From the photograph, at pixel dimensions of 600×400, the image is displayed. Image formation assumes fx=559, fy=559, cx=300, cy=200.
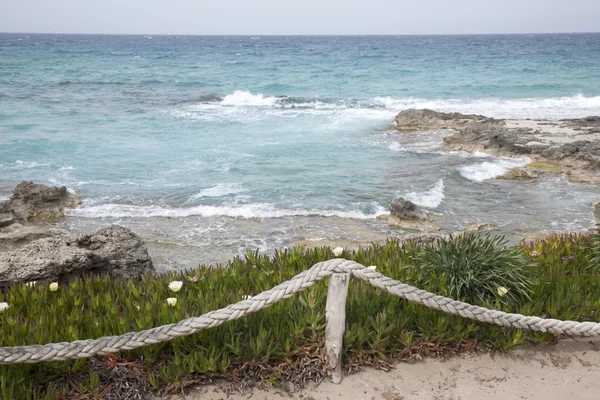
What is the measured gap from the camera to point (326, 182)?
57.0 ft

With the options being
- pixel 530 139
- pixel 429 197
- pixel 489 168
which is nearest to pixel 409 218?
pixel 429 197

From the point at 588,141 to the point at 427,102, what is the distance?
716 inches

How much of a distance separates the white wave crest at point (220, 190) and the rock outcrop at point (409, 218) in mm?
5064

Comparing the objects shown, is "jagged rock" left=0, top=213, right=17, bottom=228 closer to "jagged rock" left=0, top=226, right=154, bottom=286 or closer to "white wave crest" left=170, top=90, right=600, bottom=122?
"jagged rock" left=0, top=226, right=154, bottom=286

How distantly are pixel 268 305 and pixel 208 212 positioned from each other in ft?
32.6

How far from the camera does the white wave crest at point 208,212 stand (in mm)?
14195

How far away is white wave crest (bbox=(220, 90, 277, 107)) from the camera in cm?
3706

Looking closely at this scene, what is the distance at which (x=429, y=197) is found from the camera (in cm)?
1555

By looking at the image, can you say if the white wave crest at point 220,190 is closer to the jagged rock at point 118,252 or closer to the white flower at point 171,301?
the jagged rock at point 118,252

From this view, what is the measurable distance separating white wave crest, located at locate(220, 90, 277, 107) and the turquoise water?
0.15 metres

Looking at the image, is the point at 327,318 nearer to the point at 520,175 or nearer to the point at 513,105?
the point at 520,175

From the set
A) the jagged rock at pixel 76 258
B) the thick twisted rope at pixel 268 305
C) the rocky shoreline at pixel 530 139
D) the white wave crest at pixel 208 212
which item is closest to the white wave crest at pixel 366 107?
the rocky shoreline at pixel 530 139

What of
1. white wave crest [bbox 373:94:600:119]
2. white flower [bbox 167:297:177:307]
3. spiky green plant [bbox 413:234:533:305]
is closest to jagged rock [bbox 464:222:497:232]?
spiky green plant [bbox 413:234:533:305]

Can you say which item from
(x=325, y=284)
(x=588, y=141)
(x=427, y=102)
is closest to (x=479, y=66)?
(x=427, y=102)
